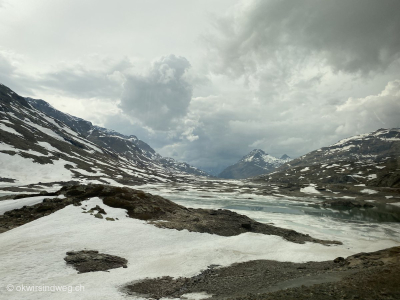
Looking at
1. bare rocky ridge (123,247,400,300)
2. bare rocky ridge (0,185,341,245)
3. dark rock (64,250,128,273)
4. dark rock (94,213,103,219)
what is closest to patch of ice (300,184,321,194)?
bare rocky ridge (0,185,341,245)

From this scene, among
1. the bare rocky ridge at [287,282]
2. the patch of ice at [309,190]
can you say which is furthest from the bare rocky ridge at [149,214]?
the patch of ice at [309,190]

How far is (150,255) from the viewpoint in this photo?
23391 mm

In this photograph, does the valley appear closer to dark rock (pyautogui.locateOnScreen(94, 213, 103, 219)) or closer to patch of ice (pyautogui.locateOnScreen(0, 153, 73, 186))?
dark rock (pyautogui.locateOnScreen(94, 213, 103, 219))

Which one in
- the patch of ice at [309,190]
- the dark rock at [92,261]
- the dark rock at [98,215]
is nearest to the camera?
the dark rock at [92,261]

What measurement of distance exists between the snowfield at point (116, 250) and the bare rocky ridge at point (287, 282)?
159 cm

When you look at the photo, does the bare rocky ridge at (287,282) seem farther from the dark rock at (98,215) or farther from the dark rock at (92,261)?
the dark rock at (98,215)

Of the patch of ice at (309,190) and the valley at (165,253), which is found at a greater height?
the patch of ice at (309,190)

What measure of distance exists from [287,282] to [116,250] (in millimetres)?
16440

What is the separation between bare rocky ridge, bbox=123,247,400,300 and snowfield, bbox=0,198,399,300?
1587 millimetres

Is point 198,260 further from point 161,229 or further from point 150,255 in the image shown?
point 161,229

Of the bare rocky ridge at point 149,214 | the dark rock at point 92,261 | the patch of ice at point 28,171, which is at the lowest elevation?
the dark rock at point 92,261

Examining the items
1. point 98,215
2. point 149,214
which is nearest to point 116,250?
point 98,215

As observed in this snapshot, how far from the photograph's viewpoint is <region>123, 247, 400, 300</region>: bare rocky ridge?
12.8 metres

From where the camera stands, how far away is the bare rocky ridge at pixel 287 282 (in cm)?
1280
